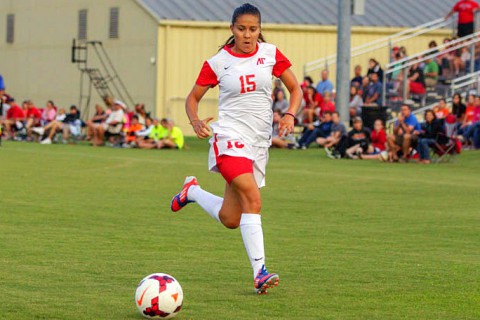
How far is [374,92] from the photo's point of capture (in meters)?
35.2

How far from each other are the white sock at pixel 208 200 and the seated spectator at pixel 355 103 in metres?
24.7

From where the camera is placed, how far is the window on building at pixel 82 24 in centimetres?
4891

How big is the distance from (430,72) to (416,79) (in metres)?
0.78

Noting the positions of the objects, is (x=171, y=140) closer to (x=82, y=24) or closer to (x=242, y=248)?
(x=82, y=24)

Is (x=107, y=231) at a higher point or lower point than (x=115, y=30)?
lower

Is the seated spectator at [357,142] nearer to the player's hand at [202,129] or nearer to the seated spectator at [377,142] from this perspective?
the seated spectator at [377,142]

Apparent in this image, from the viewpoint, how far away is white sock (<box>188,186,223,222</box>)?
9.74 meters

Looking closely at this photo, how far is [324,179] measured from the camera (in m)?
22.1

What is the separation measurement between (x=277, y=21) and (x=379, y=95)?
12.0m

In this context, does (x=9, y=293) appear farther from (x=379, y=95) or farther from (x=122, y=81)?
(x=122, y=81)

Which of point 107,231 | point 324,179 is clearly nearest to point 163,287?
point 107,231

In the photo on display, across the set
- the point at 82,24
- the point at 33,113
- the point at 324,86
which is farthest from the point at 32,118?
the point at 324,86

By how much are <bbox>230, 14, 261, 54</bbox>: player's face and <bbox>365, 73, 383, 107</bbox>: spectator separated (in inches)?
1019

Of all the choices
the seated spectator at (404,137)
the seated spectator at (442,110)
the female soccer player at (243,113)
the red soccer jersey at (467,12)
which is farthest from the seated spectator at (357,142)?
the female soccer player at (243,113)
